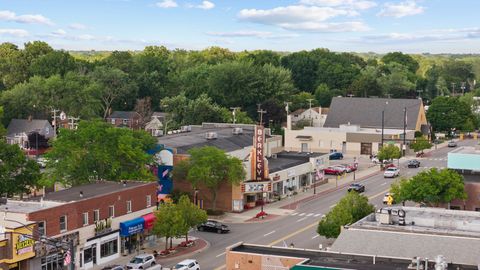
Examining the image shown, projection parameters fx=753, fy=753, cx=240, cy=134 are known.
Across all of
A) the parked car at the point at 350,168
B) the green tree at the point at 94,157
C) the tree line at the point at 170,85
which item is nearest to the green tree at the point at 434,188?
the green tree at the point at 94,157

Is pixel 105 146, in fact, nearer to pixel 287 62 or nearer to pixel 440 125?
pixel 440 125

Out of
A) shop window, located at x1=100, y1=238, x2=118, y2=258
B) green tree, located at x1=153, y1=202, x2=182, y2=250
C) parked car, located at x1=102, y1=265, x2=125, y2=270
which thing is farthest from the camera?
green tree, located at x1=153, y1=202, x2=182, y2=250

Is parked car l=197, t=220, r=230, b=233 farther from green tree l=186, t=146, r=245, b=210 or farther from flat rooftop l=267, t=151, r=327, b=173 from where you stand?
flat rooftop l=267, t=151, r=327, b=173

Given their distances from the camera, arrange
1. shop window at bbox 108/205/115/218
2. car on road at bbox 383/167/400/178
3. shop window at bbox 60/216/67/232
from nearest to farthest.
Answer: shop window at bbox 60/216/67/232 → shop window at bbox 108/205/115/218 → car on road at bbox 383/167/400/178

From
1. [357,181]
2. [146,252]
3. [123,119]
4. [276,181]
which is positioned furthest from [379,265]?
[123,119]

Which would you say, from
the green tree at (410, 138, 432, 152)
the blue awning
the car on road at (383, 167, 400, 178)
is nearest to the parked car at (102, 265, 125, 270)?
the blue awning

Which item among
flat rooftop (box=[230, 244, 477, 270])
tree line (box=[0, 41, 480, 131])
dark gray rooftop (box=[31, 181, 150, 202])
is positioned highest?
tree line (box=[0, 41, 480, 131])

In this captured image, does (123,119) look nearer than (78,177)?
No

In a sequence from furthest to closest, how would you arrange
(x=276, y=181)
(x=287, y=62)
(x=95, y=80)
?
(x=287, y=62) < (x=95, y=80) < (x=276, y=181)
